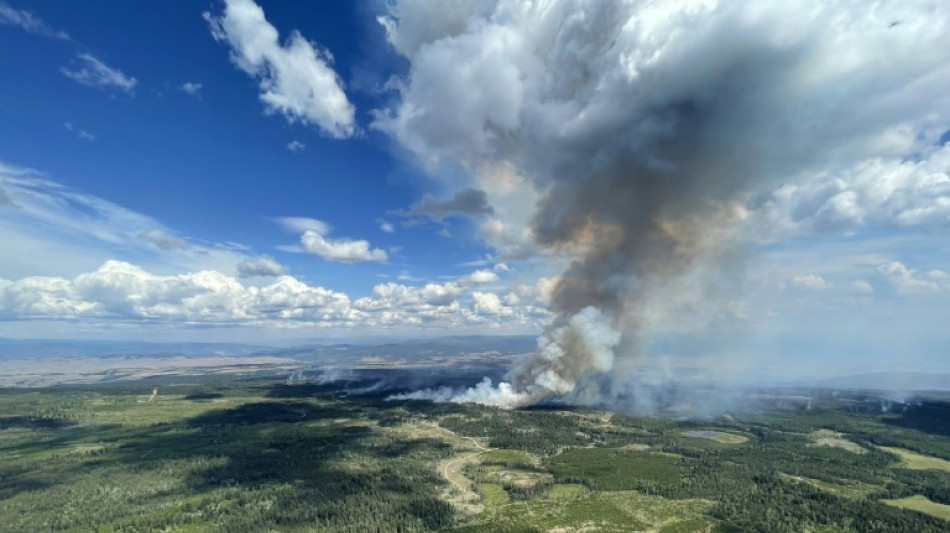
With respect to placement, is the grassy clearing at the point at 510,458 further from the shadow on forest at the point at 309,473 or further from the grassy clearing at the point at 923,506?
A: the grassy clearing at the point at 923,506

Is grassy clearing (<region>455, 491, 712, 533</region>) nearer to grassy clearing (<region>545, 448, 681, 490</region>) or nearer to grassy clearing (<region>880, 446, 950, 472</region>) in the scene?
grassy clearing (<region>545, 448, 681, 490</region>)

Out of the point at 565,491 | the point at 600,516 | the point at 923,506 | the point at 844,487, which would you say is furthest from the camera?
the point at 844,487

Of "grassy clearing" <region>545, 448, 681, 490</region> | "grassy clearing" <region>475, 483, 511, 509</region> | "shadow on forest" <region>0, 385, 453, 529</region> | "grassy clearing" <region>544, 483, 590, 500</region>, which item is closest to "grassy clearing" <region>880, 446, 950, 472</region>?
"grassy clearing" <region>545, 448, 681, 490</region>

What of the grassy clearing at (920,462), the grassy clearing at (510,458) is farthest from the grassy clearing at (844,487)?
the grassy clearing at (510,458)

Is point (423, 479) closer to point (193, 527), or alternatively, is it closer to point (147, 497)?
point (193, 527)

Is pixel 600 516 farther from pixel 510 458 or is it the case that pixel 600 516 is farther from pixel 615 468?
pixel 510 458

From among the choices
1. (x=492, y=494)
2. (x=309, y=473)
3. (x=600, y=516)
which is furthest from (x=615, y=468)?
(x=309, y=473)
